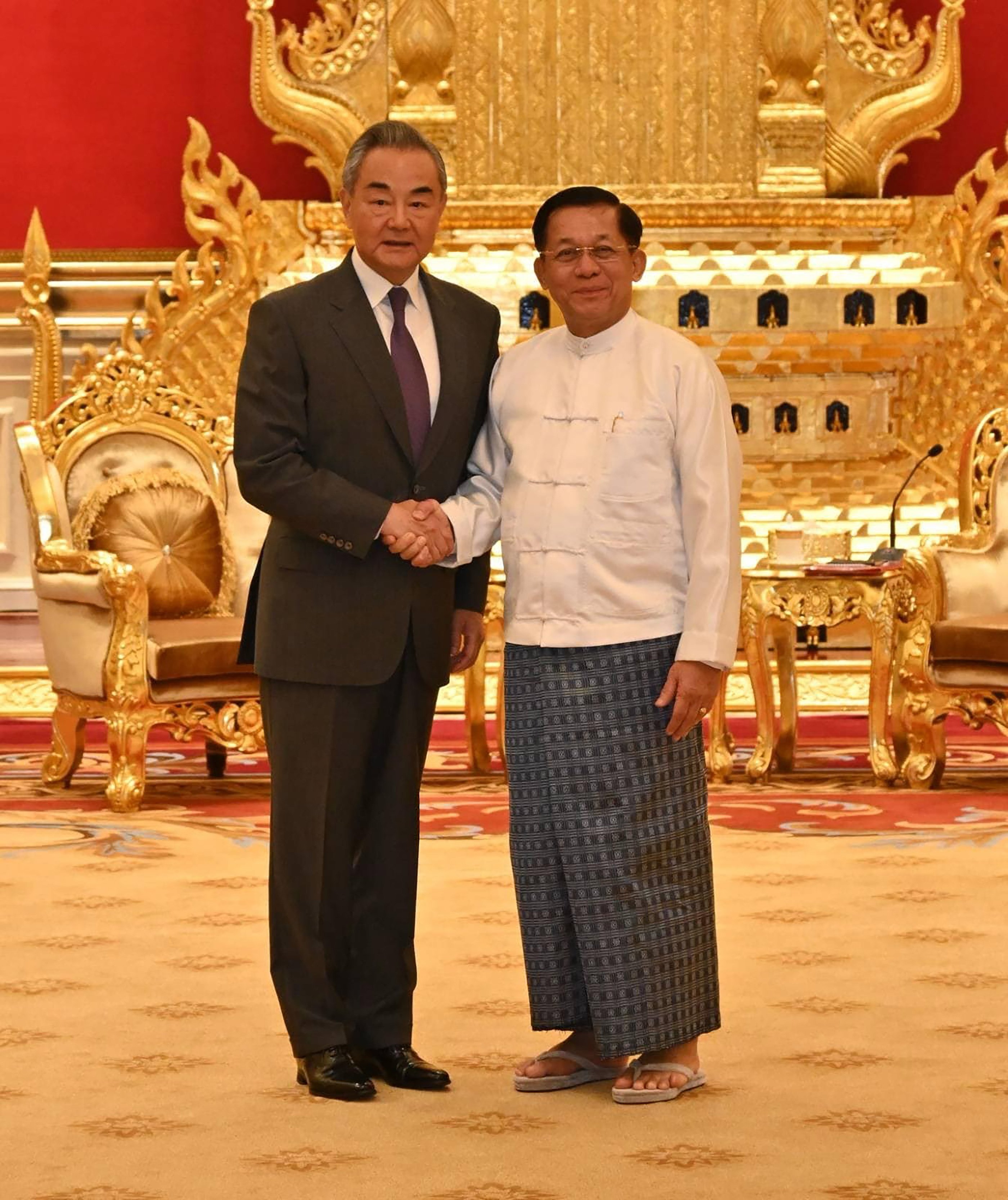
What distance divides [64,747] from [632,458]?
3.35 meters

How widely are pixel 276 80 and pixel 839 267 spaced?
2.23m

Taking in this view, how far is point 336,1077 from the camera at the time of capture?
2850mm

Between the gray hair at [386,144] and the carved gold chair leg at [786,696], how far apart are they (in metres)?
3.30

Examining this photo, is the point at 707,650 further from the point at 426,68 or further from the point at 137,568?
the point at 426,68

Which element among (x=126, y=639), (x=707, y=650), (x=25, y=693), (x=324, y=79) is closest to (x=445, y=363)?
(x=707, y=650)

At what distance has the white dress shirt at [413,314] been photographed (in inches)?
115

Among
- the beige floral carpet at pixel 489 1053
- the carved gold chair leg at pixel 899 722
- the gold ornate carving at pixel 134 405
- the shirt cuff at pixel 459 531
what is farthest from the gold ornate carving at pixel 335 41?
the shirt cuff at pixel 459 531

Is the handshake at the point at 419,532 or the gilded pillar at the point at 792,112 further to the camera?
the gilded pillar at the point at 792,112

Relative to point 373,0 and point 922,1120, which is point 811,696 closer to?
point 373,0

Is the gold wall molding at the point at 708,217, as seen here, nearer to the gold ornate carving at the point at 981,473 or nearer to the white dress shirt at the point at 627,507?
the gold ornate carving at the point at 981,473

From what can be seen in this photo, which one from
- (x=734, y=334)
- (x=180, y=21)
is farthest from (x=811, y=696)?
(x=180, y=21)

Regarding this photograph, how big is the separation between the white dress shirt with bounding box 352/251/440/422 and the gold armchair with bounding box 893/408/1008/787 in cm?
296

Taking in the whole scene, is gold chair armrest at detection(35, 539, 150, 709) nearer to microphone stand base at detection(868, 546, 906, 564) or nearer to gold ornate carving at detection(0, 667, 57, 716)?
gold ornate carving at detection(0, 667, 57, 716)

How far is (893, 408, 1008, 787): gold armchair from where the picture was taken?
5.61m
